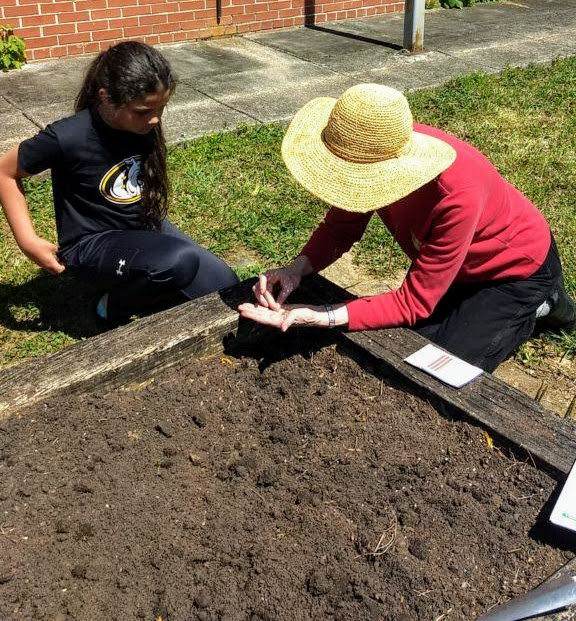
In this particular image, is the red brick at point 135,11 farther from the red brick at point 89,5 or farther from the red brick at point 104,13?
the red brick at point 89,5

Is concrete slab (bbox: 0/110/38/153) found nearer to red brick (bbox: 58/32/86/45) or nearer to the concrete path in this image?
the concrete path

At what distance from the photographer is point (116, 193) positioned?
10.4 feet

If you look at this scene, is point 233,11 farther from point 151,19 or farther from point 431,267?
point 431,267

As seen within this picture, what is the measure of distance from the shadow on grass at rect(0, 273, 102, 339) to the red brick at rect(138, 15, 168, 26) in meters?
3.99

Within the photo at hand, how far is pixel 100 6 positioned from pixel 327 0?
251 cm

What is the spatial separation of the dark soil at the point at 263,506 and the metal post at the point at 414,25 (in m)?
5.16

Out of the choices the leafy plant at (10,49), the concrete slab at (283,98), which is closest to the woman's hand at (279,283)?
the concrete slab at (283,98)

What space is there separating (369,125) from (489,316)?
1111 mm

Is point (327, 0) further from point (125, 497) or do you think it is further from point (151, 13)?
point (125, 497)

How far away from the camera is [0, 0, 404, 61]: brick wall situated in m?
6.45

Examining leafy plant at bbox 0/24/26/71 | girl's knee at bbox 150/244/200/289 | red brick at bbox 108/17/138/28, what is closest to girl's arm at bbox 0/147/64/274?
girl's knee at bbox 150/244/200/289

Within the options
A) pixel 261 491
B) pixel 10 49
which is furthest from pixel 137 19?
pixel 261 491

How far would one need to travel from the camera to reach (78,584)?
1996 millimetres

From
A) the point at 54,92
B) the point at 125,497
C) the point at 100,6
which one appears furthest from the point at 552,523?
the point at 100,6
